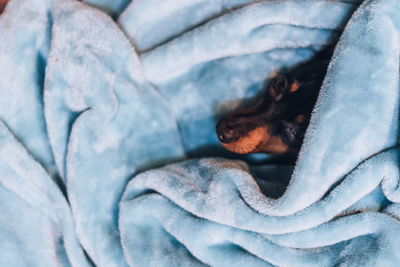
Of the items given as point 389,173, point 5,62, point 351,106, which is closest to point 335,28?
point 351,106

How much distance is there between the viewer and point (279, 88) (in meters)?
0.74

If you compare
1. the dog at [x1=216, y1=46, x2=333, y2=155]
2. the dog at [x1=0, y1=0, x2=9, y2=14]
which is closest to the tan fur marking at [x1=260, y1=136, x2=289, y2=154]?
the dog at [x1=216, y1=46, x2=333, y2=155]

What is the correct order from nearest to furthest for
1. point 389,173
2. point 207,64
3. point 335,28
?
point 389,173, point 335,28, point 207,64

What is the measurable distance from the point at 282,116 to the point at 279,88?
0.17ft

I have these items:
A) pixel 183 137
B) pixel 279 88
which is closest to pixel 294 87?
pixel 279 88

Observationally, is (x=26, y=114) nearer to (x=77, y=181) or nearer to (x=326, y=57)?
(x=77, y=181)

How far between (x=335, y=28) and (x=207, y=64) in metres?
0.24

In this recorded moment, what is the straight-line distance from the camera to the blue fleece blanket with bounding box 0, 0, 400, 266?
61 cm

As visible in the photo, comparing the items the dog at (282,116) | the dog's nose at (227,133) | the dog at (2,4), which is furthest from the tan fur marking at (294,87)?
the dog at (2,4)

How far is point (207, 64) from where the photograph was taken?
31.7 inches

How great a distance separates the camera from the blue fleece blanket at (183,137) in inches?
24.2

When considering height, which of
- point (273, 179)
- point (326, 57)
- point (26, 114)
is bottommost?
point (273, 179)

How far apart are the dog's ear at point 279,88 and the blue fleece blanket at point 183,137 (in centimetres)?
6

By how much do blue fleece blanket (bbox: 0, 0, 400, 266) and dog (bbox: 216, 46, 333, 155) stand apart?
0.04 metres
